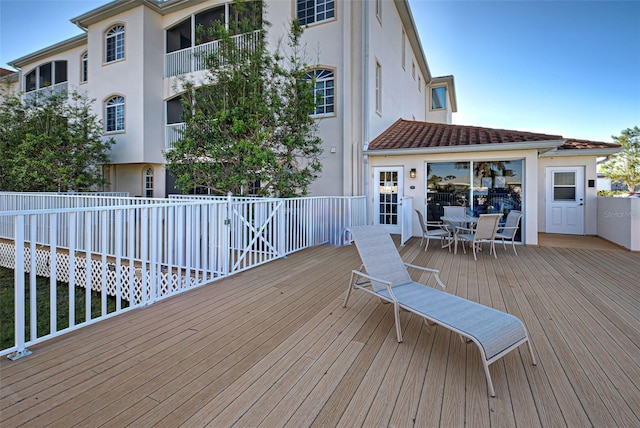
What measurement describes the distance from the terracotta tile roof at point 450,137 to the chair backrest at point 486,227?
7.94 ft

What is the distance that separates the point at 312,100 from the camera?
7.70m

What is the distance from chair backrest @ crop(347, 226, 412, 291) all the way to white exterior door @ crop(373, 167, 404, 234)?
5.71m

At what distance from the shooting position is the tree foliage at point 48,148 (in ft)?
34.5

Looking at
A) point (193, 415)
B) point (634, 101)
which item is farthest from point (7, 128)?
point (634, 101)

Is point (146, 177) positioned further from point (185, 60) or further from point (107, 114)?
point (185, 60)

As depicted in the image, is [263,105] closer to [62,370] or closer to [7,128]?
[62,370]

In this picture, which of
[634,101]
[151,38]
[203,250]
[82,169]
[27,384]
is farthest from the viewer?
[634,101]

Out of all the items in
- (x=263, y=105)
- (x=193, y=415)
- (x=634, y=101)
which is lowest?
(x=193, y=415)

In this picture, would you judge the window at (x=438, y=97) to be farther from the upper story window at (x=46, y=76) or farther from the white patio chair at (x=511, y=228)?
the upper story window at (x=46, y=76)

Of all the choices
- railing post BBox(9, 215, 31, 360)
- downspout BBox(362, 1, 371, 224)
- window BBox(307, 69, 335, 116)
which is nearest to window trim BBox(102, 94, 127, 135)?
window BBox(307, 69, 335, 116)

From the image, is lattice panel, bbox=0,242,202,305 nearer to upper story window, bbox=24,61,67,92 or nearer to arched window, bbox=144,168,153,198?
arched window, bbox=144,168,153,198

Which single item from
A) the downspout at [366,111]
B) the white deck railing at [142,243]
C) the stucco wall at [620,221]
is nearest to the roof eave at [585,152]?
the stucco wall at [620,221]

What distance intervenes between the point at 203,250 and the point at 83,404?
2892 mm

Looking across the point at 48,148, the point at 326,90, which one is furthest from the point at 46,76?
the point at 326,90
